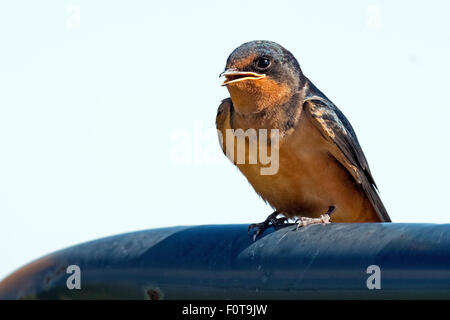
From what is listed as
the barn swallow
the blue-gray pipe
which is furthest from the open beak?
the blue-gray pipe

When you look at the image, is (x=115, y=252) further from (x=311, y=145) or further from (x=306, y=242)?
(x=311, y=145)

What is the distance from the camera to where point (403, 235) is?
206 cm

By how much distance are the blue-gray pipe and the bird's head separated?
255 cm

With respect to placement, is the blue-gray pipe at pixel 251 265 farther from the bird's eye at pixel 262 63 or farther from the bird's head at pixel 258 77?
the bird's eye at pixel 262 63

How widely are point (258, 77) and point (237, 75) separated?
0.52 ft

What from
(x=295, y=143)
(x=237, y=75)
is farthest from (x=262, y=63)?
(x=295, y=143)

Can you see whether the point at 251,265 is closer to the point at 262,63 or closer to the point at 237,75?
the point at 237,75

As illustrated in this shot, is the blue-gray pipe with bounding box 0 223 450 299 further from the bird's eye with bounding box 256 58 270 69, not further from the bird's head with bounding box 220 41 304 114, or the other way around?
the bird's eye with bounding box 256 58 270 69

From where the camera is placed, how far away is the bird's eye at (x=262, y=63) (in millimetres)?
5387

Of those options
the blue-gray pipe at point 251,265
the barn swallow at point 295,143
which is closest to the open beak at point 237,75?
the barn swallow at point 295,143

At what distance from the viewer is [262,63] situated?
5.41 meters

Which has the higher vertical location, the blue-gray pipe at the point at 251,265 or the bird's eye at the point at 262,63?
the bird's eye at the point at 262,63
